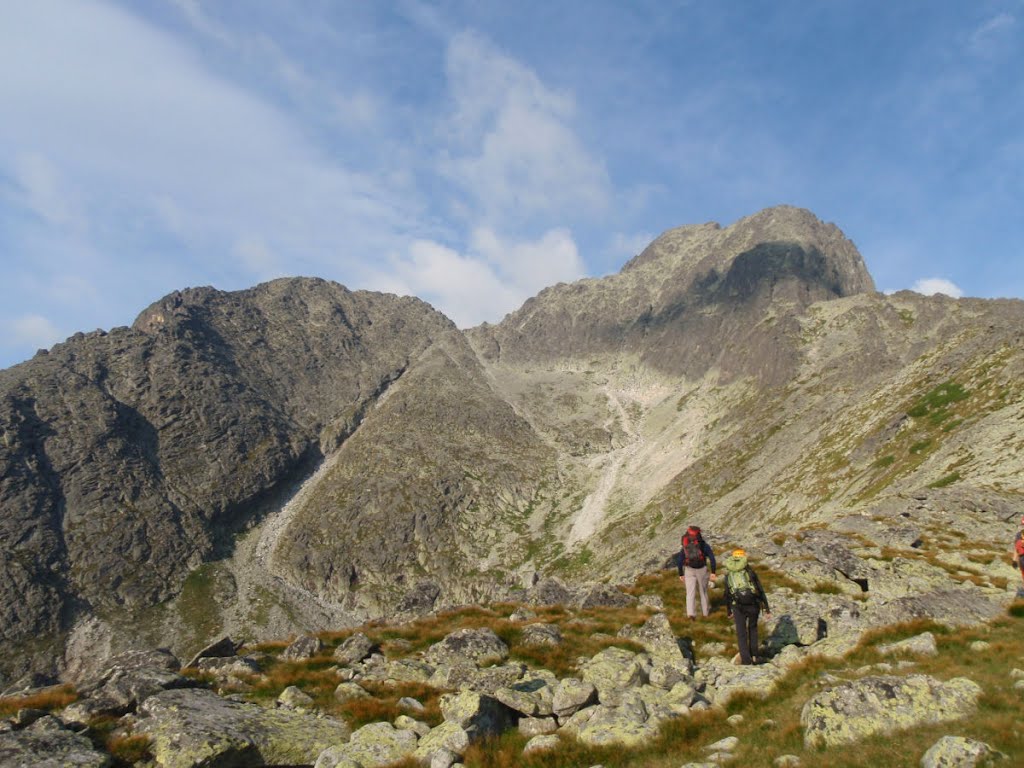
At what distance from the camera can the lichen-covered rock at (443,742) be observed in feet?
37.2

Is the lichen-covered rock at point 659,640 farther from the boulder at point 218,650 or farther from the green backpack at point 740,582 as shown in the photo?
the boulder at point 218,650

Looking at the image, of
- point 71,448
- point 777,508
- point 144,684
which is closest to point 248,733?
point 144,684

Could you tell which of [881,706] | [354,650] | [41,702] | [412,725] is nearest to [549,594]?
[354,650]

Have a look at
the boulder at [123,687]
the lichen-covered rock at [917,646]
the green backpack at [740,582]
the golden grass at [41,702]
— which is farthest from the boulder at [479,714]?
the golden grass at [41,702]

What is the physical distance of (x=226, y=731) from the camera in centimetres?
1278

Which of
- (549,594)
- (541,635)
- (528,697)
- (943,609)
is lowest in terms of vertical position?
(549,594)

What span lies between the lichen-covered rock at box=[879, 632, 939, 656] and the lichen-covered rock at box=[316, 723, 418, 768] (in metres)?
11.9

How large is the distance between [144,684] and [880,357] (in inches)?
7534

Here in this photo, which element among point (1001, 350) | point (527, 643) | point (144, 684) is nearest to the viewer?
point (144, 684)

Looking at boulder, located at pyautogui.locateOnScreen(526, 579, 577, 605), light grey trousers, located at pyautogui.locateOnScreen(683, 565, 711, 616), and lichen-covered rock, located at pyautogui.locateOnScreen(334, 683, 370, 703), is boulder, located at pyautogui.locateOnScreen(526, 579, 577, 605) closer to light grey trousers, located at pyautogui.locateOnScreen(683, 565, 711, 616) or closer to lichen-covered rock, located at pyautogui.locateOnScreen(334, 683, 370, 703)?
light grey trousers, located at pyautogui.locateOnScreen(683, 565, 711, 616)

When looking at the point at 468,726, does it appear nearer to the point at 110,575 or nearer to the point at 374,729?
the point at 374,729

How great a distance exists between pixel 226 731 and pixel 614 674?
9533mm

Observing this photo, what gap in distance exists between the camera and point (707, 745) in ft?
35.1

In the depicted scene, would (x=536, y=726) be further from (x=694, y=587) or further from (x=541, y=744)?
(x=694, y=587)
